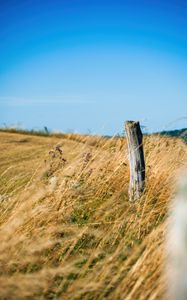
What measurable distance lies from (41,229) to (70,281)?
73 cm

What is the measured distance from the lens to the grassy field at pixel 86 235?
7.68 ft

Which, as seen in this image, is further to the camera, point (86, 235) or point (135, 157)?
point (135, 157)

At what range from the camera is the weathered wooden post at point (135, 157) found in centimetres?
466

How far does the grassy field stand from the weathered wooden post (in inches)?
6.2

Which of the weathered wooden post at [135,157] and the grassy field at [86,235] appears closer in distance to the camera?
the grassy field at [86,235]

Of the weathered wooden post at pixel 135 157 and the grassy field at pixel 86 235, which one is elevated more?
the weathered wooden post at pixel 135 157

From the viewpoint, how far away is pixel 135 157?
4762mm

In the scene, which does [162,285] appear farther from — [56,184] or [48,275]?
[56,184]

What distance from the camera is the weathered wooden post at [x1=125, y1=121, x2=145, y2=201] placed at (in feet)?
15.3

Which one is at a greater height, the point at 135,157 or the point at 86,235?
the point at 135,157

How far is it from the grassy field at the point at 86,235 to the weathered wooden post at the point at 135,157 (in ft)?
0.52

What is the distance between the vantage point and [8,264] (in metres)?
2.67

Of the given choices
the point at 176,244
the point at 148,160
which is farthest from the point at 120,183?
the point at 176,244

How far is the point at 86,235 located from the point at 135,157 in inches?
65.8
